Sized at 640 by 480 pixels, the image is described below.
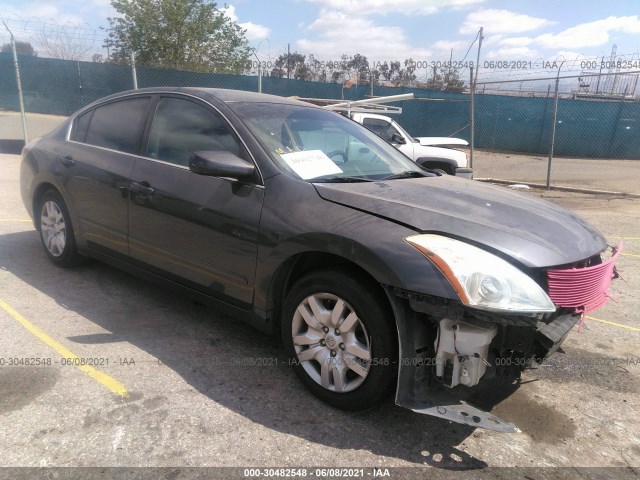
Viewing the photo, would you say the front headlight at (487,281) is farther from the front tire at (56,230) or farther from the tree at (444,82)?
the tree at (444,82)

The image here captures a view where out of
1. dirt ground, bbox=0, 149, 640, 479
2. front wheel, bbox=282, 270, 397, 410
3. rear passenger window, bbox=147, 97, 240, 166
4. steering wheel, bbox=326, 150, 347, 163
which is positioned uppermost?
rear passenger window, bbox=147, 97, 240, 166

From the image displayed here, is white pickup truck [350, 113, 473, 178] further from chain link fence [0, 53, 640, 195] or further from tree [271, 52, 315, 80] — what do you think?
tree [271, 52, 315, 80]

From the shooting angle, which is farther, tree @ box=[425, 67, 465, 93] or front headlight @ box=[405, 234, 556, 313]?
tree @ box=[425, 67, 465, 93]

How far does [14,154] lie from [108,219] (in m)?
11.2

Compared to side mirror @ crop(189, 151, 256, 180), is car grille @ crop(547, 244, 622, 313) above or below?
below

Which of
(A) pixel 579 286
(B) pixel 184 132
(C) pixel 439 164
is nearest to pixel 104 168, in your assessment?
(B) pixel 184 132

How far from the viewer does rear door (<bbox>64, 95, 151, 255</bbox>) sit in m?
3.86

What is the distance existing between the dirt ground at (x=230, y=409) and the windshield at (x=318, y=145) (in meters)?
1.32

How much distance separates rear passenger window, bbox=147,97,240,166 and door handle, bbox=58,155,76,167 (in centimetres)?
102

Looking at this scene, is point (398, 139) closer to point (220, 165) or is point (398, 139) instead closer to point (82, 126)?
point (82, 126)

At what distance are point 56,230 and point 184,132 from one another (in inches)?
76.4

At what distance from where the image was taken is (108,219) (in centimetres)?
396

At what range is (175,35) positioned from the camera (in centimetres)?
2158

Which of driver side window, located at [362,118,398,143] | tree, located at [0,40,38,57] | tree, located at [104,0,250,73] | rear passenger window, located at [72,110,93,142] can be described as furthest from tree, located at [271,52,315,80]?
rear passenger window, located at [72,110,93,142]
